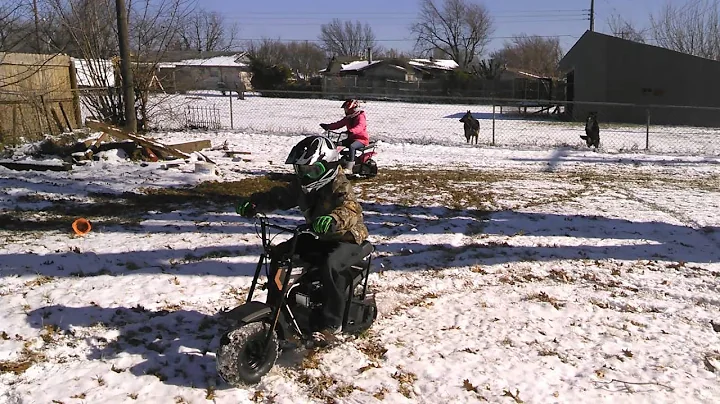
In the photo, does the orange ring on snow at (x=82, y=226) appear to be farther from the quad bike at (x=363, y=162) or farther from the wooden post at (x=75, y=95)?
the wooden post at (x=75, y=95)

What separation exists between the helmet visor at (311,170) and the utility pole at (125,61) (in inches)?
558

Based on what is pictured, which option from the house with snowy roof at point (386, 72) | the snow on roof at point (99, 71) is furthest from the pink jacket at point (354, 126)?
the house with snowy roof at point (386, 72)

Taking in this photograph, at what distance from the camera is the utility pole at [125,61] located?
54.2ft

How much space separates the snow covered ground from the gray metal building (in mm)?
23875

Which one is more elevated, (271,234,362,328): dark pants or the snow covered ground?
(271,234,362,328): dark pants

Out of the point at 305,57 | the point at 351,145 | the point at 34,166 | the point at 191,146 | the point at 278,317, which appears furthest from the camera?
the point at 305,57

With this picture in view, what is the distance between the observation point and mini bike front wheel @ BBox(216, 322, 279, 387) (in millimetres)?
3727

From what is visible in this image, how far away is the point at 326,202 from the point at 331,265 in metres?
0.46

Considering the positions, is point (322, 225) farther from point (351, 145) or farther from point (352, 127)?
point (352, 127)

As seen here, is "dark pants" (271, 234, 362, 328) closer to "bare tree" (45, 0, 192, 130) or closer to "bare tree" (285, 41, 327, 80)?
"bare tree" (45, 0, 192, 130)

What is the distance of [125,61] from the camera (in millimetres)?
16609

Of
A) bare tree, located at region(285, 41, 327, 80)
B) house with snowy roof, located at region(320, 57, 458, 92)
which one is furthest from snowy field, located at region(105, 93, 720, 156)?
bare tree, located at region(285, 41, 327, 80)

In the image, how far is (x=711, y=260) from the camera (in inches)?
269

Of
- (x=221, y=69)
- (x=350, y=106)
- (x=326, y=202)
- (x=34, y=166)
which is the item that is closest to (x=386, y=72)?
(x=221, y=69)
